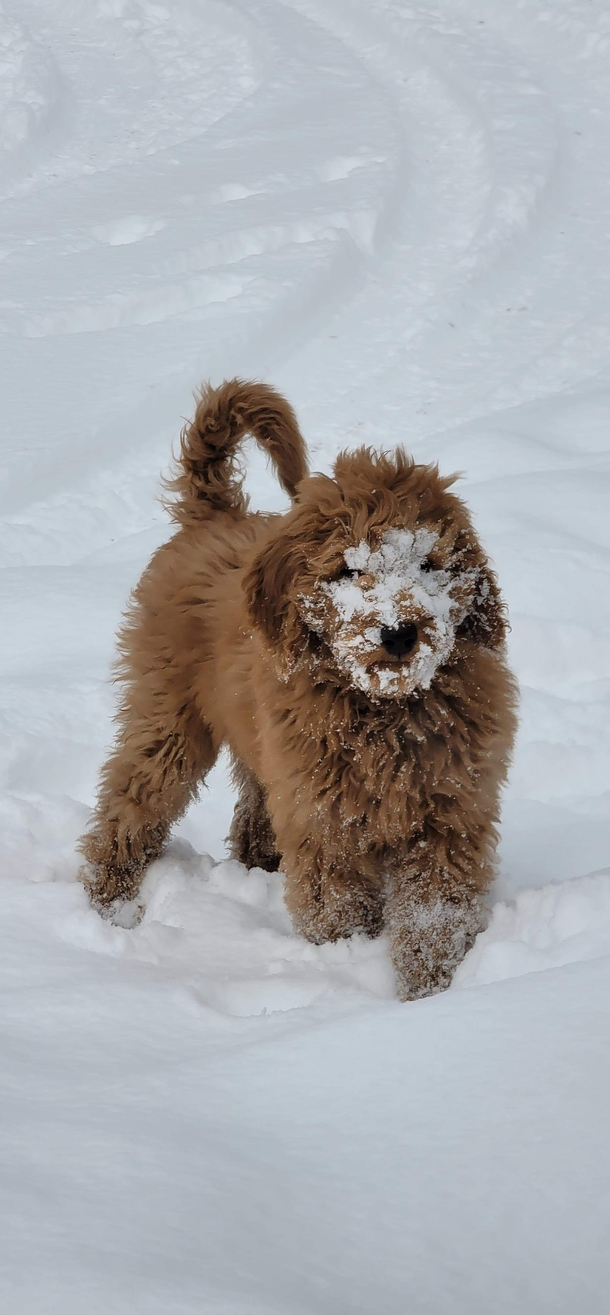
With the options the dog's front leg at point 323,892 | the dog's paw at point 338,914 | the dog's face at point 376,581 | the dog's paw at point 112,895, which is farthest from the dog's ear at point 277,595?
the dog's paw at point 112,895

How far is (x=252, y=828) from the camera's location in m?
3.81

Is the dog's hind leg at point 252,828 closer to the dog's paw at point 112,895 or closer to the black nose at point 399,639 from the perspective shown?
the dog's paw at point 112,895

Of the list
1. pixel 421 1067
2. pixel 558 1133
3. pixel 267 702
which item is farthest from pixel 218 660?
pixel 558 1133

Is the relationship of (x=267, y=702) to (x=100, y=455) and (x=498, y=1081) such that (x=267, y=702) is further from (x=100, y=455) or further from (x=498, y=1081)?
(x=100, y=455)

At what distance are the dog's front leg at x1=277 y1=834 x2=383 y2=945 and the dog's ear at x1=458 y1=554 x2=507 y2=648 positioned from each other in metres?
0.63

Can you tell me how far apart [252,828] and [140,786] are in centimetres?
44

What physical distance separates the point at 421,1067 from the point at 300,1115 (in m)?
0.19

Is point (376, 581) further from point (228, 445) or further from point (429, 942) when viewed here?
point (228, 445)

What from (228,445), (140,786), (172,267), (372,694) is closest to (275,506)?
(228,445)

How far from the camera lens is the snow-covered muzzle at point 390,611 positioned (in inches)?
98.9

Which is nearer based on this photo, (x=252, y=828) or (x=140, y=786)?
(x=140, y=786)

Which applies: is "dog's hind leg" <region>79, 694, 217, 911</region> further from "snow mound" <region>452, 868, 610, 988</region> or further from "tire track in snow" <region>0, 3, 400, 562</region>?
"tire track in snow" <region>0, 3, 400, 562</region>

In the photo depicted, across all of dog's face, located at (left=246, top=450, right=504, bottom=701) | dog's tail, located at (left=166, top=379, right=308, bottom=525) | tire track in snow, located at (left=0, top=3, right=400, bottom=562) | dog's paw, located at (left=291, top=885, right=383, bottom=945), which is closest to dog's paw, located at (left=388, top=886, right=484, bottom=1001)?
dog's paw, located at (left=291, top=885, right=383, bottom=945)

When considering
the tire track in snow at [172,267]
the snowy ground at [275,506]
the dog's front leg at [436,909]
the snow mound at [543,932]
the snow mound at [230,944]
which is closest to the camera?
the snowy ground at [275,506]
